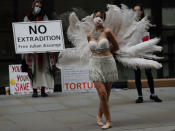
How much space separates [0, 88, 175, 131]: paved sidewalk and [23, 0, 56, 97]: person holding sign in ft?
1.19

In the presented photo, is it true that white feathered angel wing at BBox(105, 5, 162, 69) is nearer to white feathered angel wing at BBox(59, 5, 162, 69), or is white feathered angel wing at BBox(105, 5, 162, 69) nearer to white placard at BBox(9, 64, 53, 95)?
white feathered angel wing at BBox(59, 5, 162, 69)

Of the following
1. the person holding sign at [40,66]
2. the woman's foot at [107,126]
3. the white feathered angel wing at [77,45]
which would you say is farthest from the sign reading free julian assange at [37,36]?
the woman's foot at [107,126]

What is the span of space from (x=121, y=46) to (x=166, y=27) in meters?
5.52

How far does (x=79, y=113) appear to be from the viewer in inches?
331

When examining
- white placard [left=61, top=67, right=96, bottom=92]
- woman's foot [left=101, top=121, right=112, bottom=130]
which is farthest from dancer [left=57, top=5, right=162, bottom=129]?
white placard [left=61, top=67, right=96, bottom=92]

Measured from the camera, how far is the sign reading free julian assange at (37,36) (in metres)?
10.5

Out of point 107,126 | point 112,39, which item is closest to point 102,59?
point 112,39

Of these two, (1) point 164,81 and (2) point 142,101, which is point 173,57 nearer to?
(1) point 164,81

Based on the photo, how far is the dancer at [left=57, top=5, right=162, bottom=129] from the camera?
6.87m

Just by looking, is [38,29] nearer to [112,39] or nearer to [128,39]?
[128,39]

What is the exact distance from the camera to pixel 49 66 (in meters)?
10.7

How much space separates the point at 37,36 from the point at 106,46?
4.09 m

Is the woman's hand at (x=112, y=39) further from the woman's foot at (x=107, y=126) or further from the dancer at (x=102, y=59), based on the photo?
the woman's foot at (x=107, y=126)

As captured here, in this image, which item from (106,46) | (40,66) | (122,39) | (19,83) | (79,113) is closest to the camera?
(106,46)
